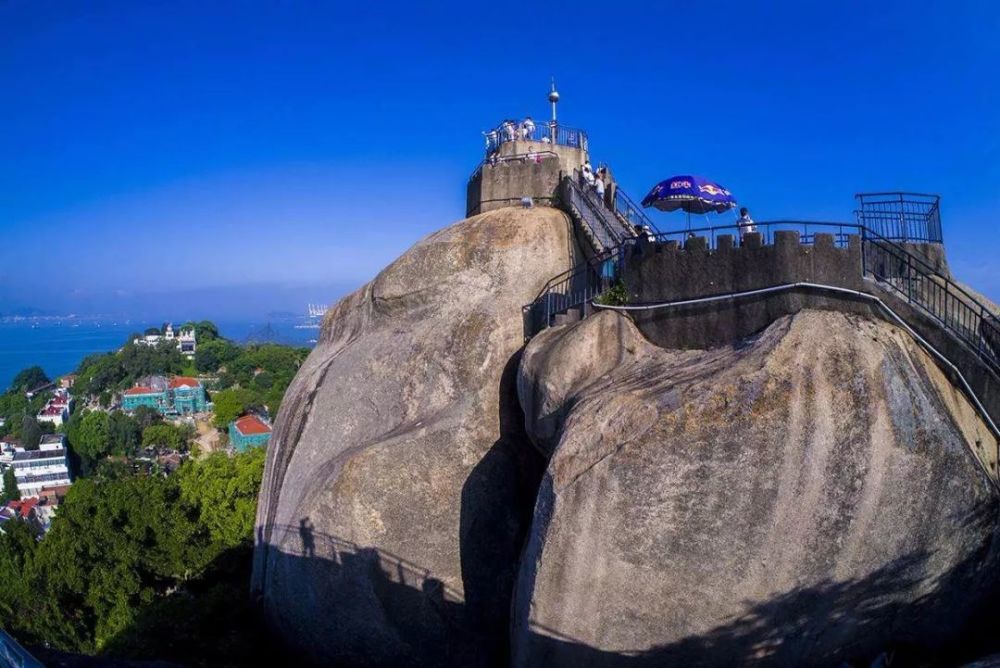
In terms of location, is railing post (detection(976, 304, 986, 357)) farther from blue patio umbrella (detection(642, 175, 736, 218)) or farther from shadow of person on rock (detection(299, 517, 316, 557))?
shadow of person on rock (detection(299, 517, 316, 557))

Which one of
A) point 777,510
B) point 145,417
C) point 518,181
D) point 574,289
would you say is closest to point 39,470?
point 145,417

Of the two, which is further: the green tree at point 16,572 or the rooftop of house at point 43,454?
the rooftop of house at point 43,454

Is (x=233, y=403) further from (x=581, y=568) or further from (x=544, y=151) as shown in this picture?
(x=581, y=568)

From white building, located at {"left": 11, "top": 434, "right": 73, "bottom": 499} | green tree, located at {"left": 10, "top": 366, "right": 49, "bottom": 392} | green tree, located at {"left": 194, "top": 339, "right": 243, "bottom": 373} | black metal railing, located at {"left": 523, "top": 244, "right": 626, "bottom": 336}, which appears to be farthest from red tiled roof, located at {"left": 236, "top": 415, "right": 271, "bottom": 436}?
green tree, located at {"left": 10, "top": 366, "right": 49, "bottom": 392}

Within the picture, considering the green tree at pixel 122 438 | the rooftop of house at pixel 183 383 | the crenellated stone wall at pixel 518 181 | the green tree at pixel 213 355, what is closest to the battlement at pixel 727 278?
the crenellated stone wall at pixel 518 181

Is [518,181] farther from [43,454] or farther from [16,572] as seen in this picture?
[43,454]

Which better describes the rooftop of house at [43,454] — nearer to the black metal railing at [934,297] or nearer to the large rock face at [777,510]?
the large rock face at [777,510]

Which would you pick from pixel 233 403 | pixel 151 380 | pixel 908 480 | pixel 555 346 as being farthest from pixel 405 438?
pixel 151 380
